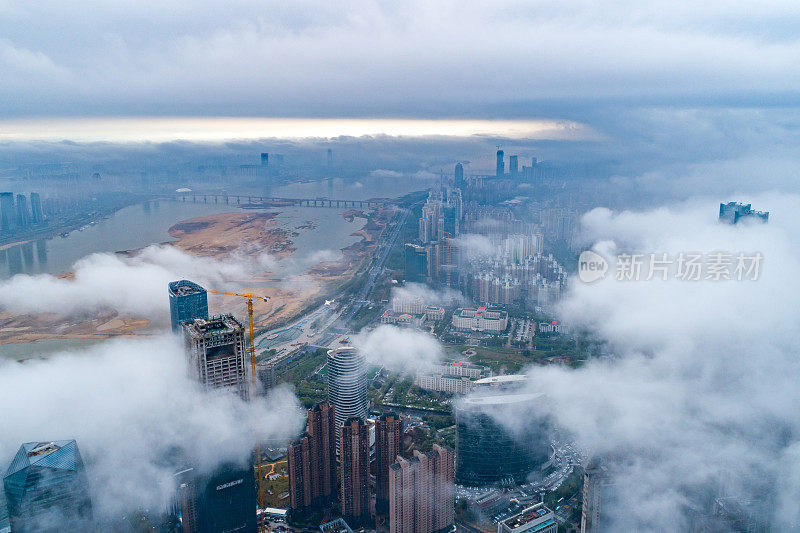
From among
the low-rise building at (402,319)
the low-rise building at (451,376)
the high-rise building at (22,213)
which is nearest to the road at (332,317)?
the low-rise building at (402,319)

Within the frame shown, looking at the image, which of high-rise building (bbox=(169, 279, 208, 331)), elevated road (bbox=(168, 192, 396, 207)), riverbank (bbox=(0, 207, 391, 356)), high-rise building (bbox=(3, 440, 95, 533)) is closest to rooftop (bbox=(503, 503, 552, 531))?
high-rise building (bbox=(3, 440, 95, 533))

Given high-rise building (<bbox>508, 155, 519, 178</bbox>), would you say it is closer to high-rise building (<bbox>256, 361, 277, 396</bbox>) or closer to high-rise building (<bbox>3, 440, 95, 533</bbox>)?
high-rise building (<bbox>256, 361, 277, 396</bbox>)

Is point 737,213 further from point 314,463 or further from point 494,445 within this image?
point 314,463

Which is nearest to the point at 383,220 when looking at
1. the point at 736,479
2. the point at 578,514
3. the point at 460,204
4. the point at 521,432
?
the point at 460,204

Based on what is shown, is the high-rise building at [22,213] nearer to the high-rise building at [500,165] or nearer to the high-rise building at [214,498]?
the high-rise building at [214,498]

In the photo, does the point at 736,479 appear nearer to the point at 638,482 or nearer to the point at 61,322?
the point at 638,482

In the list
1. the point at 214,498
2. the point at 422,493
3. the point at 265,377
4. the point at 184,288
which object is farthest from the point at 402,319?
the point at 214,498
